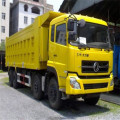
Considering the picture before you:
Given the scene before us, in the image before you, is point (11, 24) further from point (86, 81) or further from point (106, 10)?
point (86, 81)

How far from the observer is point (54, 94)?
7.18m

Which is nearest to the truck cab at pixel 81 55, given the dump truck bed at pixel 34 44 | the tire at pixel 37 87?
the dump truck bed at pixel 34 44

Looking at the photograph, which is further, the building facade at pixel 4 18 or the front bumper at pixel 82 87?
the building facade at pixel 4 18

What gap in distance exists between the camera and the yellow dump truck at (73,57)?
6.30 metres

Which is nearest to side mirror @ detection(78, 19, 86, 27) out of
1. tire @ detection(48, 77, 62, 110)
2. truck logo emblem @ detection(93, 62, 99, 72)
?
truck logo emblem @ detection(93, 62, 99, 72)

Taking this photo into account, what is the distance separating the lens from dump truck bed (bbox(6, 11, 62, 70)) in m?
8.20

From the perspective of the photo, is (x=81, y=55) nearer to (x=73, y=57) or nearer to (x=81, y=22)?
(x=73, y=57)

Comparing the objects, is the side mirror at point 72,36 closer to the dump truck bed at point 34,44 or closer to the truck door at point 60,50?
the truck door at point 60,50

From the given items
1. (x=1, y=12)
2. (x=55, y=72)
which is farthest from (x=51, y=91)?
(x=1, y=12)

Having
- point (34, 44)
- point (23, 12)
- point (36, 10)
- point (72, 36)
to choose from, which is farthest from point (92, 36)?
point (36, 10)

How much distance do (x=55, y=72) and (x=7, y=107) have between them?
88.4 inches

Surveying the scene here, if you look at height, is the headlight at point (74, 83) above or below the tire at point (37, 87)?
above

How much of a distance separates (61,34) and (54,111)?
258cm

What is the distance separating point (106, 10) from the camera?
13414 millimetres
